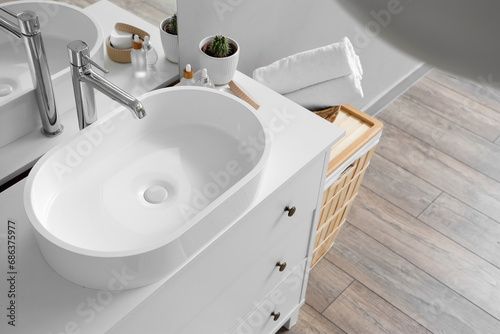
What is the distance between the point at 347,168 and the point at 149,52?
2.39ft

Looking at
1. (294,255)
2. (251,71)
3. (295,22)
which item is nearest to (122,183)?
(294,255)

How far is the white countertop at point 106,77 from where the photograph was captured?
1156mm

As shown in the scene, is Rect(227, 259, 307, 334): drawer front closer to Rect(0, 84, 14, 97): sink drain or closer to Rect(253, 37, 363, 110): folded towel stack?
Rect(253, 37, 363, 110): folded towel stack

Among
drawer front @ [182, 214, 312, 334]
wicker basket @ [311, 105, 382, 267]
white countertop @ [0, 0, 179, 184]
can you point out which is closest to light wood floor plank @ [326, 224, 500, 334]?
wicker basket @ [311, 105, 382, 267]

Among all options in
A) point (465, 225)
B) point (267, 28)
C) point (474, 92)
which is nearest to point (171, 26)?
point (267, 28)

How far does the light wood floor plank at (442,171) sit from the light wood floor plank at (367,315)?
0.62 metres

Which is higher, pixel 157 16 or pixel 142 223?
pixel 157 16

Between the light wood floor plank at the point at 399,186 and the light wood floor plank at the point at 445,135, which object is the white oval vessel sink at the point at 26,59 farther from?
the light wood floor plank at the point at 445,135

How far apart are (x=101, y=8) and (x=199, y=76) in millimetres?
294

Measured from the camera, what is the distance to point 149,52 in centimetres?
137

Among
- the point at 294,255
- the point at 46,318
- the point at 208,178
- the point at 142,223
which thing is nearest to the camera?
the point at 46,318

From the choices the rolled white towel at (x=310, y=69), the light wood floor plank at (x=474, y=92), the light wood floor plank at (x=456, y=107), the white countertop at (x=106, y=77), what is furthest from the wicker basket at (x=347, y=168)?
the light wood floor plank at (x=474, y=92)

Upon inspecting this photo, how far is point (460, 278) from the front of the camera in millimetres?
2002

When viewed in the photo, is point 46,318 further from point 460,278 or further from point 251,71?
point 460,278
